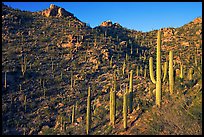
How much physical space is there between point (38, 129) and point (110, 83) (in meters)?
8.31

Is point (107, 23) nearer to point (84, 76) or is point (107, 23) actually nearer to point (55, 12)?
point (55, 12)

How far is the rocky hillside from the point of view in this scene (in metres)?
16.7

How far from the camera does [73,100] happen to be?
2491 cm

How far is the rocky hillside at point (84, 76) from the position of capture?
16.7m

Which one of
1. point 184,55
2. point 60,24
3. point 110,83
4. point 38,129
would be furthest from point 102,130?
point 60,24

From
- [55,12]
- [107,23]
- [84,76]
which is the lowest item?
[84,76]

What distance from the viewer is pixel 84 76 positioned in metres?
28.4

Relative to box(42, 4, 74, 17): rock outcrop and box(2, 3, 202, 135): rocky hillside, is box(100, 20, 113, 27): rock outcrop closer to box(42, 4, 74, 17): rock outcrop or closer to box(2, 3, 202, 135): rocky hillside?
box(2, 3, 202, 135): rocky hillside

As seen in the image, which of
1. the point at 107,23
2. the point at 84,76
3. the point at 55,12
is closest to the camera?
the point at 84,76

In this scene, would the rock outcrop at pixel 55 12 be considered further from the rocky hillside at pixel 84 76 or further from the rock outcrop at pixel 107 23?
the rock outcrop at pixel 107 23

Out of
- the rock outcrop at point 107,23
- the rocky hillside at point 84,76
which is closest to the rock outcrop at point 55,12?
the rocky hillside at point 84,76

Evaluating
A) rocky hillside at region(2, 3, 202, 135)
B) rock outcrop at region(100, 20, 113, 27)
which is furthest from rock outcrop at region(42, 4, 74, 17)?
rock outcrop at region(100, 20, 113, 27)

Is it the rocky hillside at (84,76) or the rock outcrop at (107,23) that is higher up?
the rock outcrop at (107,23)

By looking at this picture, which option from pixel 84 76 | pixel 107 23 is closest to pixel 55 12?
pixel 107 23
